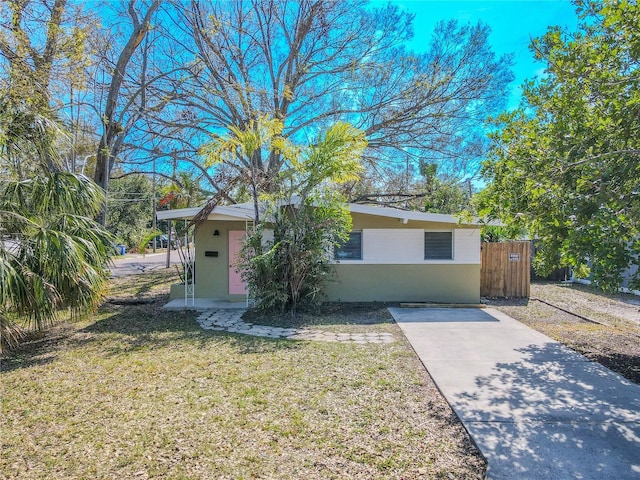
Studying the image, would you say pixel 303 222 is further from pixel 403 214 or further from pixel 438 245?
pixel 438 245

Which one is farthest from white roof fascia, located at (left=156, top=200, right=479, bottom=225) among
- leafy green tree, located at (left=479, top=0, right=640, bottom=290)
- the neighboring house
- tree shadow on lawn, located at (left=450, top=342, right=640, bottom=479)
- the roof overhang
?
tree shadow on lawn, located at (left=450, top=342, right=640, bottom=479)

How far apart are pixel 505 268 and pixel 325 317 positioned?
6.12 metres

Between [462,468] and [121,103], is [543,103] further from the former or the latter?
[121,103]

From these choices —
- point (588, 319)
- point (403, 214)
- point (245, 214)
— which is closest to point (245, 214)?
point (245, 214)

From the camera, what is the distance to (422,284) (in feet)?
33.6

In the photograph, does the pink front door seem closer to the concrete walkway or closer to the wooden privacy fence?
the concrete walkway

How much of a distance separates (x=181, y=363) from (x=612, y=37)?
21.1 feet

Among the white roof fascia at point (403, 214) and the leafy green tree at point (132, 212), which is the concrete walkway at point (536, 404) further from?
the leafy green tree at point (132, 212)

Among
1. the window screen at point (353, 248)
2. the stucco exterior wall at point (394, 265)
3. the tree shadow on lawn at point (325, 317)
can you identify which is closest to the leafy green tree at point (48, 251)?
the tree shadow on lawn at point (325, 317)

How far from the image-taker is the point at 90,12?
23.1 feet

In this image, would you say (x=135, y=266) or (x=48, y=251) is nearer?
(x=48, y=251)

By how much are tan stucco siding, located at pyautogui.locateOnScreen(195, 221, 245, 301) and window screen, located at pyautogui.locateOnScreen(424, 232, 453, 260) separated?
5.07m

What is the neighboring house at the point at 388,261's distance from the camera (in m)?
10.1

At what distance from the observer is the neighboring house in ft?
33.2
